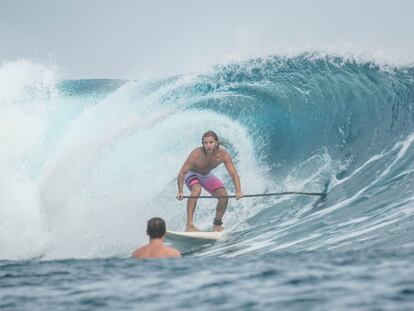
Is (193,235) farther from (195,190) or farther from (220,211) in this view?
(195,190)

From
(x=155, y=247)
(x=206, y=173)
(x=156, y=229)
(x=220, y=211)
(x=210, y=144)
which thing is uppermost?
(x=210, y=144)

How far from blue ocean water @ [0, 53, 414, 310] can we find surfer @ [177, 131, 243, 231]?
0.45 metres

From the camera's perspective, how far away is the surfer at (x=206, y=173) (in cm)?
872

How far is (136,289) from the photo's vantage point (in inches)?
170

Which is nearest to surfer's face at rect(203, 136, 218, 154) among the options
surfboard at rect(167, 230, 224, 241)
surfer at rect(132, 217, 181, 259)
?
surfboard at rect(167, 230, 224, 241)

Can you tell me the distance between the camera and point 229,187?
1131cm

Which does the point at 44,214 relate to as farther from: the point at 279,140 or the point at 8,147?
the point at 279,140

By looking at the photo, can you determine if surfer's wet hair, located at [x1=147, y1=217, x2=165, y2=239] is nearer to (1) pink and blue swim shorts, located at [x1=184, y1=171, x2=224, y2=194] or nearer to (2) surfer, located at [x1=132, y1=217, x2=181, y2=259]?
(2) surfer, located at [x1=132, y1=217, x2=181, y2=259]

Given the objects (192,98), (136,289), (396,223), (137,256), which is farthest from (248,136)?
(136,289)

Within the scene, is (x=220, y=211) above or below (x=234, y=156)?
below

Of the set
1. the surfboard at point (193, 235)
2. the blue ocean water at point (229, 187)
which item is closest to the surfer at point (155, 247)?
the blue ocean water at point (229, 187)

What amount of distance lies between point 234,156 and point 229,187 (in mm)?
807

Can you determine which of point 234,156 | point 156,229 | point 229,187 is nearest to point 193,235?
point 156,229

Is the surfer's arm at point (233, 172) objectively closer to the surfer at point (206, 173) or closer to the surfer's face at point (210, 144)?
the surfer at point (206, 173)
